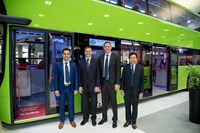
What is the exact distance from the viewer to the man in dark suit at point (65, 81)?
11.9 ft

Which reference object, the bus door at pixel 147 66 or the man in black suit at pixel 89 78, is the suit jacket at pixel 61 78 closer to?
the man in black suit at pixel 89 78

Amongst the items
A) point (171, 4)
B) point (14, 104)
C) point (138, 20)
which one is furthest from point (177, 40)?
point (14, 104)

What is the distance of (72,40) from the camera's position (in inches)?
158

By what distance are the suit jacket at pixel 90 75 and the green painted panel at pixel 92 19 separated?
856 mm

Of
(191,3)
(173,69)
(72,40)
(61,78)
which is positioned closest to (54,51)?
(72,40)

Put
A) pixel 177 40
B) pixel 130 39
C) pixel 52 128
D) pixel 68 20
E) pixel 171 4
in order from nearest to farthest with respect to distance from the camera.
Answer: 1. pixel 52 128
2. pixel 68 20
3. pixel 130 39
4. pixel 171 4
5. pixel 177 40

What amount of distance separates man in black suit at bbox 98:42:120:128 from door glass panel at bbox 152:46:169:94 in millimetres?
2921

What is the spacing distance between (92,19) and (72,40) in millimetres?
773

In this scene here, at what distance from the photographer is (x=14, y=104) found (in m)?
3.37

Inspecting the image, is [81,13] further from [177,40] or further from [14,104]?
[177,40]

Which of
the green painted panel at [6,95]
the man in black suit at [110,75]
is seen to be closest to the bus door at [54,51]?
the green painted panel at [6,95]

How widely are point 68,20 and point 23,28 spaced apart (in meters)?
1.00

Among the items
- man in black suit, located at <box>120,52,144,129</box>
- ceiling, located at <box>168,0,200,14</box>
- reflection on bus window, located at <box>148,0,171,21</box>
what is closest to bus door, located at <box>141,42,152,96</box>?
reflection on bus window, located at <box>148,0,171,21</box>

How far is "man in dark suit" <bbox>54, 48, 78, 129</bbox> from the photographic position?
3.63 m
